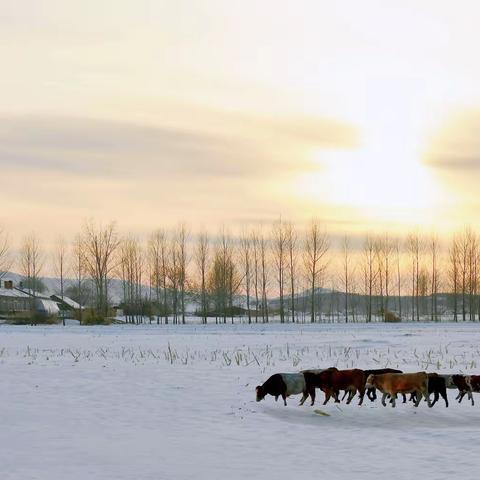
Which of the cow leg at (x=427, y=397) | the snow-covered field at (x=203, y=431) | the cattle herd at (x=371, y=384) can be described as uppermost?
the cattle herd at (x=371, y=384)

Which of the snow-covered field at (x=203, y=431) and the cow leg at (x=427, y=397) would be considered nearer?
the snow-covered field at (x=203, y=431)

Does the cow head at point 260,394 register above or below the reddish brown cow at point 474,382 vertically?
below

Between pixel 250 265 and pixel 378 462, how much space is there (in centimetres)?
8060

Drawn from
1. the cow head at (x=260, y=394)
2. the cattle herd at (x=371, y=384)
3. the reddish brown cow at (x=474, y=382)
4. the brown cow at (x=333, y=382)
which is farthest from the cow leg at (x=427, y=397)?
the cow head at (x=260, y=394)

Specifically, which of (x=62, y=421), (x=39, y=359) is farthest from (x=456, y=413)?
(x=39, y=359)

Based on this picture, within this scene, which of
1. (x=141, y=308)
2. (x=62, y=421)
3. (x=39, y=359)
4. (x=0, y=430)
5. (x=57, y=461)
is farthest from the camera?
(x=141, y=308)

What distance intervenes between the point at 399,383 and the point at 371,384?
54 cm

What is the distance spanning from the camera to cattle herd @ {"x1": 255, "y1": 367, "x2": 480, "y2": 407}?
46.3ft

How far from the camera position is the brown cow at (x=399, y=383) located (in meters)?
14.1

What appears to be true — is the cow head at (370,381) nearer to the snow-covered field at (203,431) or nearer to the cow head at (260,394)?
the snow-covered field at (203,431)

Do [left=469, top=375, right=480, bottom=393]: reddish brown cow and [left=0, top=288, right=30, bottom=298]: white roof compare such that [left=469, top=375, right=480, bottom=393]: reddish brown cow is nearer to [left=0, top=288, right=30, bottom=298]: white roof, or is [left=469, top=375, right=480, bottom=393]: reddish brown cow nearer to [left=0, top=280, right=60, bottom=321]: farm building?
[left=0, top=280, right=60, bottom=321]: farm building

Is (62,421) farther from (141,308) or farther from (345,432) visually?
(141,308)

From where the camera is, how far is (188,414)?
1436cm

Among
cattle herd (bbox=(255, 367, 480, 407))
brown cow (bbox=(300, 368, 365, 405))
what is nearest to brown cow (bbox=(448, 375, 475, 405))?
cattle herd (bbox=(255, 367, 480, 407))
